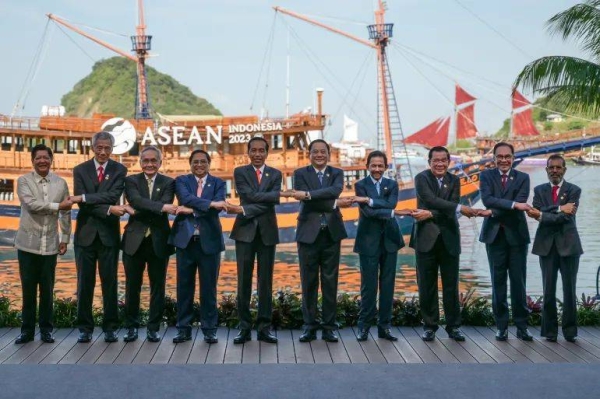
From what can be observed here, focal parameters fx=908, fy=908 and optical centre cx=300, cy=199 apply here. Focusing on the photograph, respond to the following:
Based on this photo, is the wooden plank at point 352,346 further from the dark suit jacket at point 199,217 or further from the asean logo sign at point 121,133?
A: the asean logo sign at point 121,133

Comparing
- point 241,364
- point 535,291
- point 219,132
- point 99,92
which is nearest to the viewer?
point 241,364

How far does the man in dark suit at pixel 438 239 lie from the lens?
22.9ft

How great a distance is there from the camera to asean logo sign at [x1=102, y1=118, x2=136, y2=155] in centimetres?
2758

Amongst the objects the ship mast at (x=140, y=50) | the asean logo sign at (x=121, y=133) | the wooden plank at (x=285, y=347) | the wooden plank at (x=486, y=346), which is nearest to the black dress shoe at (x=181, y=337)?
the wooden plank at (x=285, y=347)

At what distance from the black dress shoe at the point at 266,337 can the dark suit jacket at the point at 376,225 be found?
0.92 meters

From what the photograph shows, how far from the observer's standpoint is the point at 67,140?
28297 mm

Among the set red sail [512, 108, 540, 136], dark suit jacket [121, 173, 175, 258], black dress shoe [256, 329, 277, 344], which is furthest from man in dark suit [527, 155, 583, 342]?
red sail [512, 108, 540, 136]

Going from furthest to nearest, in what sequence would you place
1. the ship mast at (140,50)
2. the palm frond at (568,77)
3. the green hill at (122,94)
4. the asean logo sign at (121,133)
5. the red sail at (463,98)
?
the green hill at (122,94) → the red sail at (463,98) → the ship mast at (140,50) → the asean logo sign at (121,133) → the palm frond at (568,77)

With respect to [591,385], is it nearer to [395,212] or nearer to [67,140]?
[395,212]

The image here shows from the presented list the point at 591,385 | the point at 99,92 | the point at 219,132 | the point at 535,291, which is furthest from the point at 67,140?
the point at 99,92

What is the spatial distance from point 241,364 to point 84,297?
64.0 inches

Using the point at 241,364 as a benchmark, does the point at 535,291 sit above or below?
below

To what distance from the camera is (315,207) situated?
693cm

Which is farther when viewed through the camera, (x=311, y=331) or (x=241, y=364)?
(x=311, y=331)
